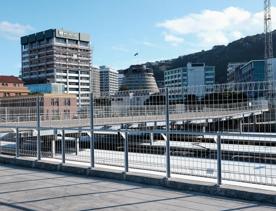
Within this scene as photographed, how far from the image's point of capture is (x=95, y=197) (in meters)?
8.31

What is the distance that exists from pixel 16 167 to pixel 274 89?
7549 mm

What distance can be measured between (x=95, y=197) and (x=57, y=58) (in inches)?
6536

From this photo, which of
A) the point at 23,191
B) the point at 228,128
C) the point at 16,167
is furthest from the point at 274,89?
the point at 16,167

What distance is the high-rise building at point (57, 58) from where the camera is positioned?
165 m

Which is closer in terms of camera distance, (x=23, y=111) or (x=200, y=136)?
(x=200, y=136)

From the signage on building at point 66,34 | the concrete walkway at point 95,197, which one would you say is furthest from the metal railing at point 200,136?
the signage on building at point 66,34

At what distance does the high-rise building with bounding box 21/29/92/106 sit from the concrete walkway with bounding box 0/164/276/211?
488 feet

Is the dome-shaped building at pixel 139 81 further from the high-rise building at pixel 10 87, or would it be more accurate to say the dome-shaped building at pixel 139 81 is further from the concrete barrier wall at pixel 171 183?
the high-rise building at pixel 10 87

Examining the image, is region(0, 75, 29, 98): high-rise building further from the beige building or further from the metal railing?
the metal railing

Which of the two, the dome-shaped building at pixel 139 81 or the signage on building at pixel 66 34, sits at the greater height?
the signage on building at pixel 66 34

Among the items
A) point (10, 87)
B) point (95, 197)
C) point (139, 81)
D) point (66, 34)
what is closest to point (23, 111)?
point (95, 197)

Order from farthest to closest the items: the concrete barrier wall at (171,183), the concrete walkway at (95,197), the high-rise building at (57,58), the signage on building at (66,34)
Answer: the signage on building at (66,34)
the high-rise building at (57,58)
the concrete barrier wall at (171,183)
the concrete walkway at (95,197)

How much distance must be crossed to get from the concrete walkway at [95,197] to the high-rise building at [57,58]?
149m

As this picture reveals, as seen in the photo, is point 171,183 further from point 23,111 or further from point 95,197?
point 23,111
